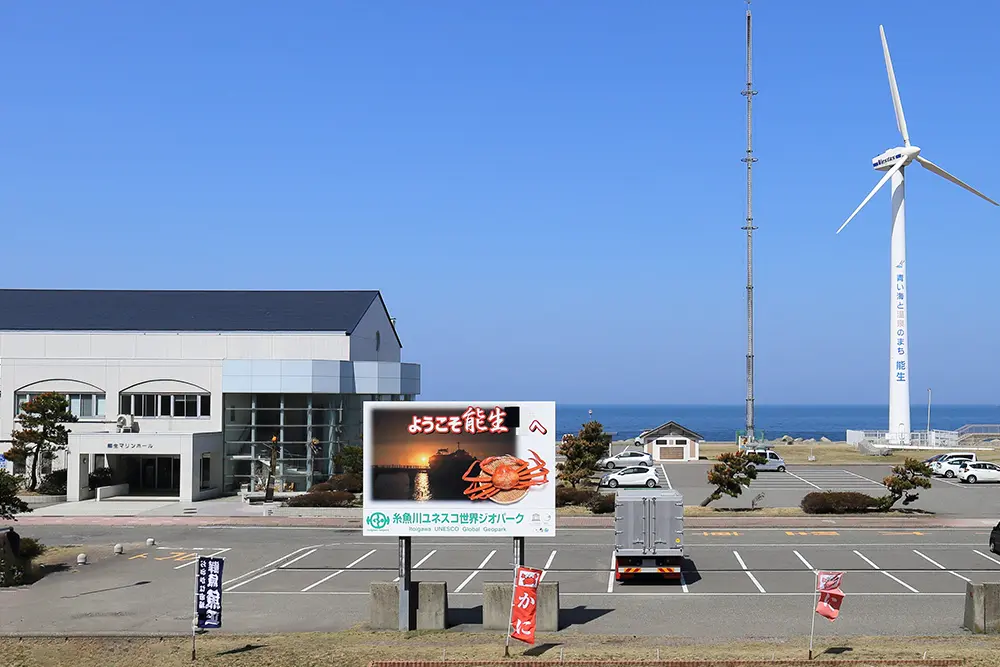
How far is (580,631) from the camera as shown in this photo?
899 inches

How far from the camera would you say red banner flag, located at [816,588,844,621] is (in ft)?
67.9

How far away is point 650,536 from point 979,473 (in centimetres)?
3888

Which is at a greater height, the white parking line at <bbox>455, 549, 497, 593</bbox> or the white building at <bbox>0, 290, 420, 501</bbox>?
the white building at <bbox>0, 290, 420, 501</bbox>

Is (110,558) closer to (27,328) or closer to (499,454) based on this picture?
(499,454)

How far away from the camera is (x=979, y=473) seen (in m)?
59.2

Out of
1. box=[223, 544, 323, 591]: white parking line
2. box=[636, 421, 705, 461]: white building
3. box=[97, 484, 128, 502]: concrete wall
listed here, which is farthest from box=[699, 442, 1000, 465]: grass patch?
box=[223, 544, 323, 591]: white parking line

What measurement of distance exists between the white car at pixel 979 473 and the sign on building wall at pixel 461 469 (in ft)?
147

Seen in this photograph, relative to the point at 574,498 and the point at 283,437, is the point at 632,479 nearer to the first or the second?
the point at 574,498

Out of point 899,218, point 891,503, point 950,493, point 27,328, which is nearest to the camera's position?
point 891,503

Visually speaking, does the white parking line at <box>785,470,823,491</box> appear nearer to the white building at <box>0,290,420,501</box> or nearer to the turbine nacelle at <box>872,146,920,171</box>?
the white building at <box>0,290,420,501</box>

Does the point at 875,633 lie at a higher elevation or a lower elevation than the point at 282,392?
lower

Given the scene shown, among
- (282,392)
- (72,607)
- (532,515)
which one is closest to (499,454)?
(532,515)

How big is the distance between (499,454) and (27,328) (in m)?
46.5

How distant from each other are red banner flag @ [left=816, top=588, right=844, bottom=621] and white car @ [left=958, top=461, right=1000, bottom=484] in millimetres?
43189
